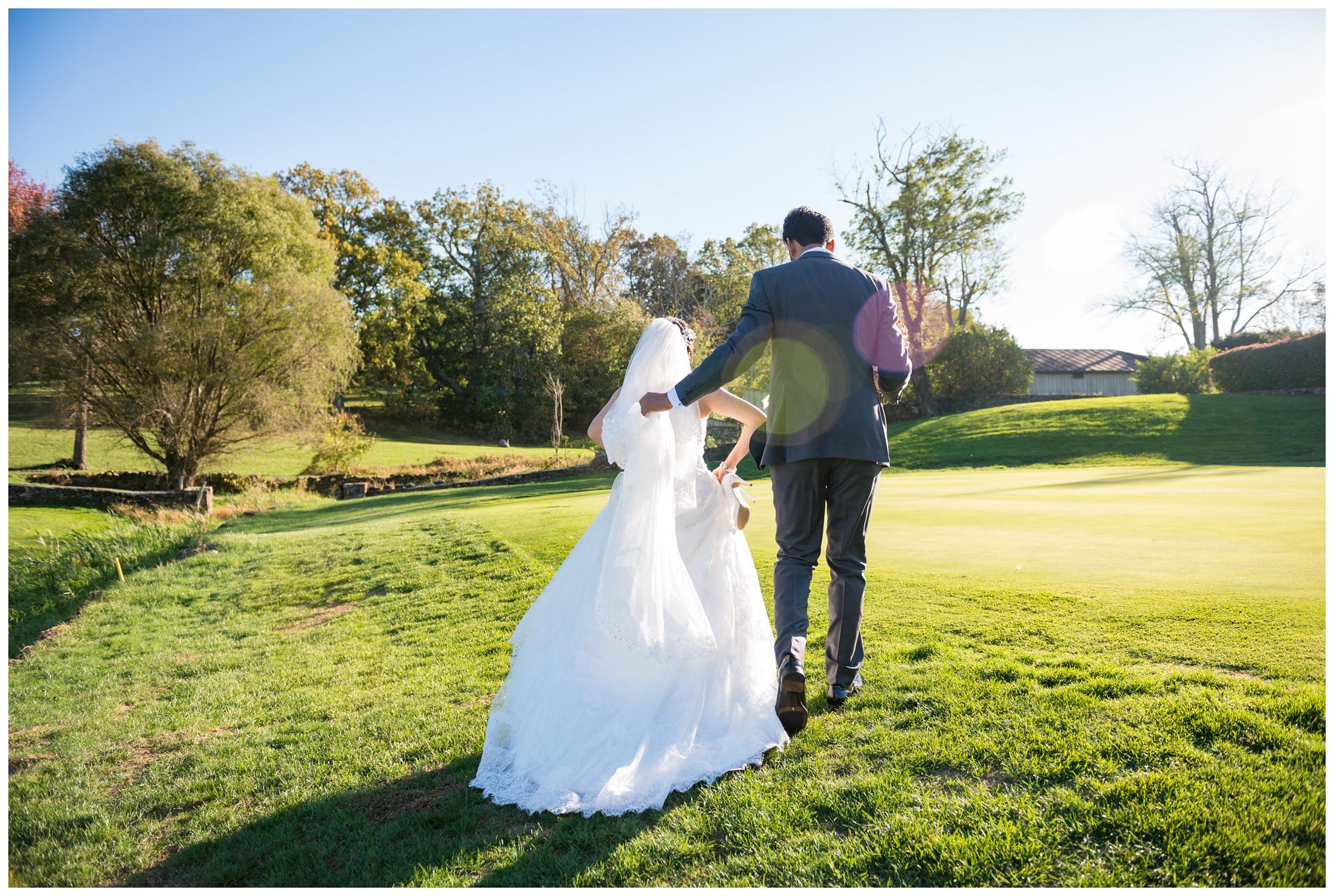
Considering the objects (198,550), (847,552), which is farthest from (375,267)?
(847,552)

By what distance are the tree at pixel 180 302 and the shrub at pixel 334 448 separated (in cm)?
132

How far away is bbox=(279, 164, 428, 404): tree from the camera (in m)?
34.6

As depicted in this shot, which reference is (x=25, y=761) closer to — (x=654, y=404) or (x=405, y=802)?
(x=405, y=802)

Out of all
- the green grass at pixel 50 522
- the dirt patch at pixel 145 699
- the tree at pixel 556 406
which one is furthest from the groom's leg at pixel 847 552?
the tree at pixel 556 406

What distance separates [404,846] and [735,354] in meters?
2.51

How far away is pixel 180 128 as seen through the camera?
20297 millimetres

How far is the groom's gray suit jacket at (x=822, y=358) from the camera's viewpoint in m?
3.55

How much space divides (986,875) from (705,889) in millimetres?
881

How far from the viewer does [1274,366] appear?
1040 inches

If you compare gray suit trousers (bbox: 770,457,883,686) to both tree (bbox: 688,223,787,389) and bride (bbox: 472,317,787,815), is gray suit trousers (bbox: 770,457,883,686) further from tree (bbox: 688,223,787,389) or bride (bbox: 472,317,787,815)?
tree (bbox: 688,223,787,389)

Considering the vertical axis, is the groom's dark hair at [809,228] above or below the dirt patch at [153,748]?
above

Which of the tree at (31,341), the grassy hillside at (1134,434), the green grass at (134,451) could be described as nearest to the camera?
the tree at (31,341)

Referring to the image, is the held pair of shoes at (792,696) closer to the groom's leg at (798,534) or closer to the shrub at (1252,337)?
the groom's leg at (798,534)

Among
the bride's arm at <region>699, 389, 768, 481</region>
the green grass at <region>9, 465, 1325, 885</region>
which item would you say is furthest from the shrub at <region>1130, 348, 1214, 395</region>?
the bride's arm at <region>699, 389, 768, 481</region>
